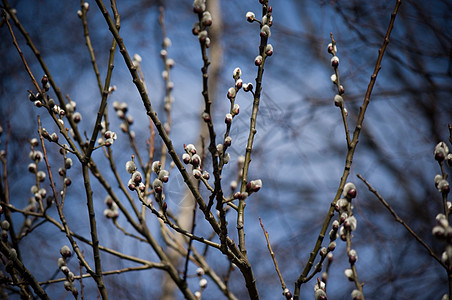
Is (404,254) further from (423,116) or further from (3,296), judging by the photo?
(3,296)

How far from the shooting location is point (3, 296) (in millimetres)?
1409

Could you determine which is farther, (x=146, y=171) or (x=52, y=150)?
(x=52, y=150)

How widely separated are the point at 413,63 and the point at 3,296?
252 cm

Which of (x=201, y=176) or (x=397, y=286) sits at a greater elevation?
(x=397, y=286)

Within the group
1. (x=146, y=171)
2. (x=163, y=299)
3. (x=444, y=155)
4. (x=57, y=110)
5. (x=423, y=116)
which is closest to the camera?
(x=444, y=155)

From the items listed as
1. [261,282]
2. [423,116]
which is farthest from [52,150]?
[423,116]

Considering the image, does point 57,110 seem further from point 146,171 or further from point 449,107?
point 449,107

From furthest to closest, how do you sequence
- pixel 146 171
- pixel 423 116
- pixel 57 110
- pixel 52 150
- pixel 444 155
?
pixel 52 150
pixel 423 116
pixel 146 171
pixel 57 110
pixel 444 155

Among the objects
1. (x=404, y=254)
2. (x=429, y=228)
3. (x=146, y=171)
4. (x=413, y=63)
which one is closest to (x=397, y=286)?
(x=404, y=254)

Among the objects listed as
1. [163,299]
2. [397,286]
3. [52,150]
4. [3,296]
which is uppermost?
[52,150]

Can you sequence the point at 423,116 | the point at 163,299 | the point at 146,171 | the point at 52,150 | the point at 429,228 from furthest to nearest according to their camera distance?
the point at 52,150 → the point at 163,299 → the point at 423,116 → the point at 429,228 → the point at 146,171

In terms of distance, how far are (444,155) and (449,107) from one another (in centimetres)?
191

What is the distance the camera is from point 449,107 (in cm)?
275

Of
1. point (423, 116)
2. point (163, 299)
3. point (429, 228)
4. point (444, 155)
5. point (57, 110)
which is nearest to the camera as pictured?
point (444, 155)
